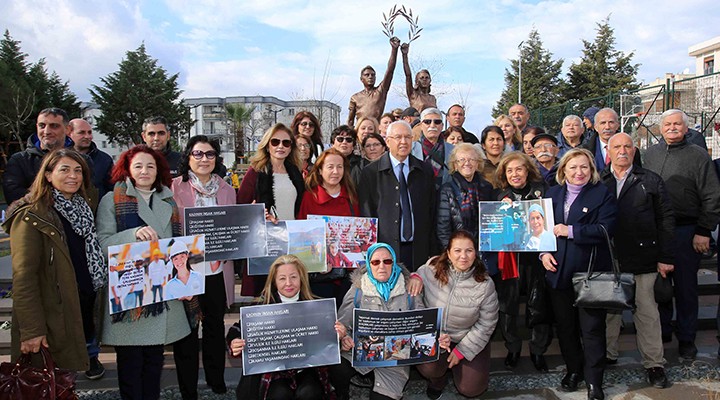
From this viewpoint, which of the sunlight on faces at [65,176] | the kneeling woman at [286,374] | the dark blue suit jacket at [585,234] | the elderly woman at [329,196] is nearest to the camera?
the sunlight on faces at [65,176]

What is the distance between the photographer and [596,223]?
4137 mm

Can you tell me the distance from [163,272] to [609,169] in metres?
4.14

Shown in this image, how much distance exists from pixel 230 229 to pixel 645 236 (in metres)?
3.74

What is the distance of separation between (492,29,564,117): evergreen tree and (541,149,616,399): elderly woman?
144ft

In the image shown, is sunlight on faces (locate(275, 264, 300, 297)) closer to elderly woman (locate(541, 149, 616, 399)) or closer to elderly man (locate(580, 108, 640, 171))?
elderly woman (locate(541, 149, 616, 399))

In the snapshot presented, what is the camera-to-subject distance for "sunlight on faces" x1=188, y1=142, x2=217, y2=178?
13.8ft

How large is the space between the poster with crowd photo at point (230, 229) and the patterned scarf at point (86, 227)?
659 mm

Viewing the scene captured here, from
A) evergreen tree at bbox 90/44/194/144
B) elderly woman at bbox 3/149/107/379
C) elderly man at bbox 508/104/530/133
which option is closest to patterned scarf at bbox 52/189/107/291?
elderly woman at bbox 3/149/107/379

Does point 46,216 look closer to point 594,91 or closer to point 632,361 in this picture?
point 632,361

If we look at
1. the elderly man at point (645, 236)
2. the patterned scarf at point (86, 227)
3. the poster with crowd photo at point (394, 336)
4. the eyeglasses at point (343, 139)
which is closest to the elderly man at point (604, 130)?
the elderly man at point (645, 236)

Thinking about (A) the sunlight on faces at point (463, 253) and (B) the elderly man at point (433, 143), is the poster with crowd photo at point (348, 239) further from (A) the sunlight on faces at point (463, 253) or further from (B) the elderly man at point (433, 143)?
(B) the elderly man at point (433, 143)

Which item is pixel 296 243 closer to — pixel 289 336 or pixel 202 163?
pixel 289 336

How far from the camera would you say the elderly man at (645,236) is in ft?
14.7

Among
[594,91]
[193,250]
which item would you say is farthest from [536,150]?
[594,91]
